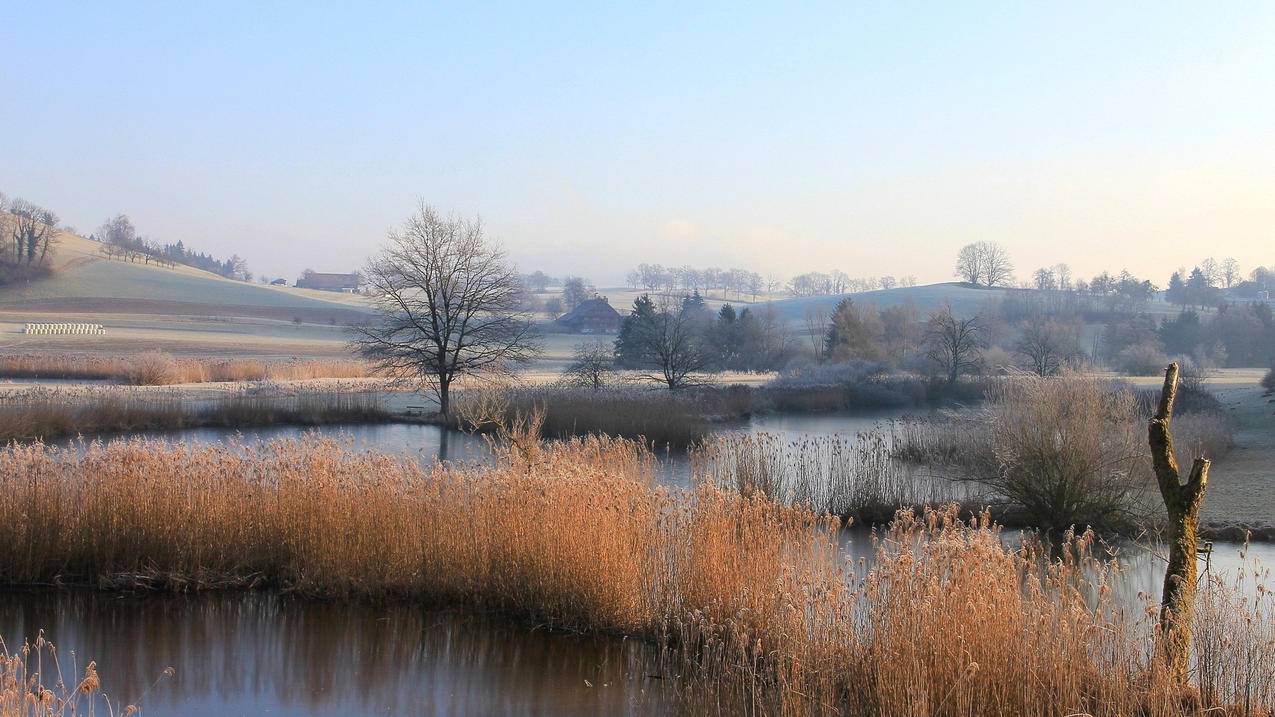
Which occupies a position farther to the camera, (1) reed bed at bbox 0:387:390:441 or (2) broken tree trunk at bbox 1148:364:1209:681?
(1) reed bed at bbox 0:387:390:441

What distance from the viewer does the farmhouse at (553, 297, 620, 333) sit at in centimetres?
9606

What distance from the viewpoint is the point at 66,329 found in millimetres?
65625

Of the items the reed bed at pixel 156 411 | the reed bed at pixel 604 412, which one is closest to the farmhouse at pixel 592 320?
the reed bed at pixel 604 412

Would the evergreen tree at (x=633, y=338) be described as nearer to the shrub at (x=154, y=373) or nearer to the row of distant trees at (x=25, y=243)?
the shrub at (x=154, y=373)

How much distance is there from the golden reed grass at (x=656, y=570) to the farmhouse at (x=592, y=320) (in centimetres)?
8342

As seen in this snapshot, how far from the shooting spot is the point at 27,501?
1054 cm

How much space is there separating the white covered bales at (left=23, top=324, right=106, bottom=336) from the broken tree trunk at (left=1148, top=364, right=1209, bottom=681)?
68724mm

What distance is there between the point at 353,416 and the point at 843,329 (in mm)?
36873

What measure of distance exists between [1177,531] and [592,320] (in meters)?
92.1

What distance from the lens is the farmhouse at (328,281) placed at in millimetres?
168500

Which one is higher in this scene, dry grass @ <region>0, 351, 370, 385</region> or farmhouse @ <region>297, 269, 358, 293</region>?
farmhouse @ <region>297, 269, 358, 293</region>

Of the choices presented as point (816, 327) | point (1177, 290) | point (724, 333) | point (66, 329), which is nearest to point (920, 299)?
point (816, 327)

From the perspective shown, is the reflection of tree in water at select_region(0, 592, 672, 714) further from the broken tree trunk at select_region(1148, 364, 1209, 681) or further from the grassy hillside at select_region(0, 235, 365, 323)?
the grassy hillside at select_region(0, 235, 365, 323)

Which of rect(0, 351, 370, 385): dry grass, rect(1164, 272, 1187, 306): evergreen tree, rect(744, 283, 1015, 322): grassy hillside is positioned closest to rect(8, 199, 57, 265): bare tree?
rect(0, 351, 370, 385): dry grass
